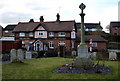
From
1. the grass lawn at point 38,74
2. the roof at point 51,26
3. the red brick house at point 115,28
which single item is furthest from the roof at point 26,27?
the red brick house at point 115,28

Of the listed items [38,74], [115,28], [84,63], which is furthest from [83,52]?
[115,28]

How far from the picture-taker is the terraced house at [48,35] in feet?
133

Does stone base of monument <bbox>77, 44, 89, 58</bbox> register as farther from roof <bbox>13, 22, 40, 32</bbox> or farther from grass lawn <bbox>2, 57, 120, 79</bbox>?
roof <bbox>13, 22, 40, 32</bbox>

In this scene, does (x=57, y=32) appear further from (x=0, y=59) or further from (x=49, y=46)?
(x=0, y=59)

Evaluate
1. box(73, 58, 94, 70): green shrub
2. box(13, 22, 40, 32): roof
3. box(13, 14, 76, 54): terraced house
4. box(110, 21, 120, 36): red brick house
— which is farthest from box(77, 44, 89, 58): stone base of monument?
box(110, 21, 120, 36): red brick house

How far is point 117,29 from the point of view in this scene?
75875 mm

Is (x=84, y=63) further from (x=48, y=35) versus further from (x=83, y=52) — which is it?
(x=48, y=35)

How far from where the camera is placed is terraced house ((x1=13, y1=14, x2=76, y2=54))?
40625mm

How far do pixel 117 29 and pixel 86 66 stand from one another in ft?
218

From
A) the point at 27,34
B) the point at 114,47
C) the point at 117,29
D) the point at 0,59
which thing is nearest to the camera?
the point at 0,59

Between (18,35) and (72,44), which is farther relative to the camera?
(18,35)

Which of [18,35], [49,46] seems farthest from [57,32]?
[18,35]

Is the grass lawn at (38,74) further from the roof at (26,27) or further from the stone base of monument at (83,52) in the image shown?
the roof at (26,27)

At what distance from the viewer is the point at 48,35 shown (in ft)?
138
